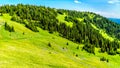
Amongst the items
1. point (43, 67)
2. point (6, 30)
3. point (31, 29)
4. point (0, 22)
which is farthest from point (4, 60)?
point (31, 29)

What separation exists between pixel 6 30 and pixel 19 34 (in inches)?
336

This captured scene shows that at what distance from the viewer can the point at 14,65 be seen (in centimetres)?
7044

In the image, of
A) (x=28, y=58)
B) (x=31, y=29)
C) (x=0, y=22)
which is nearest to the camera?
(x=28, y=58)

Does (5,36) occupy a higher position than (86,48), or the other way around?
(5,36)

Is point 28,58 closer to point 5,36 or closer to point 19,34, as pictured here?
point 5,36

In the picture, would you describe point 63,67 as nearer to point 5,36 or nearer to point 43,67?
point 43,67

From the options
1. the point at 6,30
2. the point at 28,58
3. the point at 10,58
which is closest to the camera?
the point at 10,58

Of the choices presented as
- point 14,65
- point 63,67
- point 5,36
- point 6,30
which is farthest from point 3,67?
point 6,30

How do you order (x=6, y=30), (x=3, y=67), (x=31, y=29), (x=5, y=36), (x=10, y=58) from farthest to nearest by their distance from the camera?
(x=31, y=29), (x=6, y=30), (x=5, y=36), (x=10, y=58), (x=3, y=67)

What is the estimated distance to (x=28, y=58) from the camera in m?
86.1

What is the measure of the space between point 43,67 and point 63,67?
40.1ft

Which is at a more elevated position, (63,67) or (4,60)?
(4,60)

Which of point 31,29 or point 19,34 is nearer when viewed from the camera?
point 19,34

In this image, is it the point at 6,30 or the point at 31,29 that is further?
the point at 31,29
